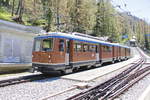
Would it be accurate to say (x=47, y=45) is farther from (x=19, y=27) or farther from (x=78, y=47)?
(x=19, y=27)

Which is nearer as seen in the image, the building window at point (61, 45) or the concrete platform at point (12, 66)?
the building window at point (61, 45)

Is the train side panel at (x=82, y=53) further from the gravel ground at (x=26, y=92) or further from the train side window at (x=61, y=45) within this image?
the gravel ground at (x=26, y=92)

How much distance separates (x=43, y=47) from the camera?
11844mm

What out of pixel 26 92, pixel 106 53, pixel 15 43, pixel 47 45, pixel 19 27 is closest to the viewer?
pixel 26 92

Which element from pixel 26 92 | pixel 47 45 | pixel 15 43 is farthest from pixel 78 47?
pixel 26 92

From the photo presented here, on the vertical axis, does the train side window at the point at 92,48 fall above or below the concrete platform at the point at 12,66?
above

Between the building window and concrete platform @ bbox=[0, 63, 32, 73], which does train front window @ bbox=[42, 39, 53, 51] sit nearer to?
the building window

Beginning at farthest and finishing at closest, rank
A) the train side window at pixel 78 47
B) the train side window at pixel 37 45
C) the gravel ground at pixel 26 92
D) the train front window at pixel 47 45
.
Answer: the train side window at pixel 78 47
the train side window at pixel 37 45
the train front window at pixel 47 45
the gravel ground at pixel 26 92

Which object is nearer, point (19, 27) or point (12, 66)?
point (12, 66)

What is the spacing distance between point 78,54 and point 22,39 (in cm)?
562

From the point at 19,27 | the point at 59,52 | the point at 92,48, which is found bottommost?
the point at 59,52

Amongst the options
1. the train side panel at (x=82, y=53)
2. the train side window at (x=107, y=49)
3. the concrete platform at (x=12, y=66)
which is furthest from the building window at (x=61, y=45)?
the train side window at (x=107, y=49)

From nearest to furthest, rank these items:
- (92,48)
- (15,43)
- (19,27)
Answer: (15,43) < (19,27) < (92,48)

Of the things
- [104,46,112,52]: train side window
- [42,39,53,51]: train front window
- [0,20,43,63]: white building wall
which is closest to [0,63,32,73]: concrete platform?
[0,20,43,63]: white building wall
